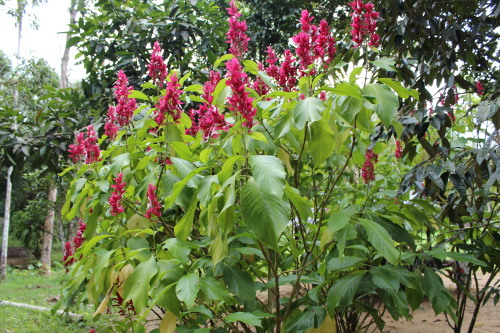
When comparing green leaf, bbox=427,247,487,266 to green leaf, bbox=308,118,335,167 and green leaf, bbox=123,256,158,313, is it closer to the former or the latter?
green leaf, bbox=308,118,335,167

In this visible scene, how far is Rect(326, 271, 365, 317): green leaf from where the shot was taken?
53.7 inches

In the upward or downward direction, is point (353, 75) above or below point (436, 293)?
above

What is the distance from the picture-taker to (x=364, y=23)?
1441 millimetres

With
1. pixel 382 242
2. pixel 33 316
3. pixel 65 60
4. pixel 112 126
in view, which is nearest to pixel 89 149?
pixel 112 126

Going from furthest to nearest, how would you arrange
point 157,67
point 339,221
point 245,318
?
point 157,67
point 339,221
point 245,318

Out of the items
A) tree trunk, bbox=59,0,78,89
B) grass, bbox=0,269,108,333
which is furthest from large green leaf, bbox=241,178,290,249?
tree trunk, bbox=59,0,78,89

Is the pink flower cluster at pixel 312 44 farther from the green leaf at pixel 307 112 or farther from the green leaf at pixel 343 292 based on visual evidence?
the green leaf at pixel 343 292

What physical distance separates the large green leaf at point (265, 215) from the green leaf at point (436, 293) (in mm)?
858

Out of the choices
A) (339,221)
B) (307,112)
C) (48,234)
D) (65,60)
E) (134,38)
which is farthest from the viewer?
(65,60)

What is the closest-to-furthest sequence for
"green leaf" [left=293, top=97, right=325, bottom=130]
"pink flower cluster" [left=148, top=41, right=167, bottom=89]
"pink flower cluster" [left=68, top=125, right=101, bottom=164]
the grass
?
"green leaf" [left=293, top=97, right=325, bottom=130] < "pink flower cluster" [left=148, top=41, right=167, bottom=89] < "pink flower cluster" [left=68, top=125, right=101, bottom=164] < the grass

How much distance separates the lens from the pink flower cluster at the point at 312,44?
132 cm

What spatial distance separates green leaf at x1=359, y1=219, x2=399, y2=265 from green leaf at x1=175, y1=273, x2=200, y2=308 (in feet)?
1.80

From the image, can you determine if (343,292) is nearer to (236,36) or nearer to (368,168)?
(368,168)

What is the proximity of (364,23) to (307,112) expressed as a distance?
590 mm
